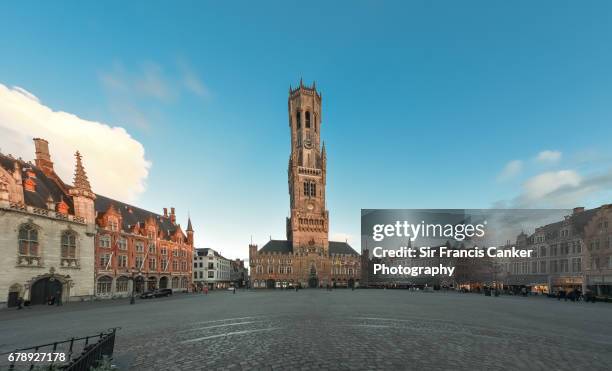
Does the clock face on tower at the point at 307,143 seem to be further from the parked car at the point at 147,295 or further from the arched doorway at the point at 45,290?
the arched doorway at the point at 45,290

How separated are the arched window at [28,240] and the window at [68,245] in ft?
10.8

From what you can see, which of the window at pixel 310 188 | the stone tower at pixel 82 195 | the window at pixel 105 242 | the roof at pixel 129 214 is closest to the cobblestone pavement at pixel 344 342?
the stone tower at pixel 82 195

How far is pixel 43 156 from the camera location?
135ft

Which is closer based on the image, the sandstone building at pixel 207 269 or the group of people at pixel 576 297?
the group of people at pixel 576 297

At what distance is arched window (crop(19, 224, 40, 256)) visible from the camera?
102 ft

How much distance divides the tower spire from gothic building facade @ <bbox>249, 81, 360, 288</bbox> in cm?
5171

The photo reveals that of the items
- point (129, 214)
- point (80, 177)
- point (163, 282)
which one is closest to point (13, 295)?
point (80, 177)

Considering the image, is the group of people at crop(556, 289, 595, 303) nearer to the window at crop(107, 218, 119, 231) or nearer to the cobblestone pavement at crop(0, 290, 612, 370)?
the cobblestone pavement at crop(0, 290, 612, 370)

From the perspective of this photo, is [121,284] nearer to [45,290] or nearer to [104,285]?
[104,285]

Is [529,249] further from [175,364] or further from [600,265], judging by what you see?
[175,364]

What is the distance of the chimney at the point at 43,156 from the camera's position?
40.7 metres

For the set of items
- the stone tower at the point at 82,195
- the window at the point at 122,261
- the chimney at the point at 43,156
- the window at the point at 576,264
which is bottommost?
the window at the point at 576,264

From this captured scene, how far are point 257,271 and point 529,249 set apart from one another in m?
64.4

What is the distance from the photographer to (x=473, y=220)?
5512 centimetres
